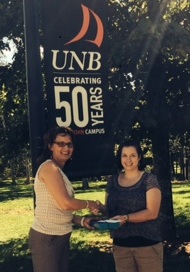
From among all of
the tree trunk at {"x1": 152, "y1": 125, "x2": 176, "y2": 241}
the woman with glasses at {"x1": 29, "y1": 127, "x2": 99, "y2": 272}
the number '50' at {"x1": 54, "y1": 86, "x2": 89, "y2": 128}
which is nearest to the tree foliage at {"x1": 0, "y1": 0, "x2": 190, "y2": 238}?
the tree trunk at {"x1": 152, "y1": 125, "x2": 176, "y2": 241}

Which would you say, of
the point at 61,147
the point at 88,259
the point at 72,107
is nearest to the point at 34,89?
the point at 72,107

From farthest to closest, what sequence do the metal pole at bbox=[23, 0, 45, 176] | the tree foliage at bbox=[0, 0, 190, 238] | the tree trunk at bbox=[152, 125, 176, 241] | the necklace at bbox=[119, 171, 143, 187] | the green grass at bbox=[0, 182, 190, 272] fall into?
the tree trunk at bbox=[152, 125, 176, 241], the green grass at bbox=[0, 182, 190, 272], the tree foliage at bbox=[0, 0, 190, 238], the metal pole at bbox=[23, 0, 45, 176], the necklace at bbox=[119, 171, 143, 187]

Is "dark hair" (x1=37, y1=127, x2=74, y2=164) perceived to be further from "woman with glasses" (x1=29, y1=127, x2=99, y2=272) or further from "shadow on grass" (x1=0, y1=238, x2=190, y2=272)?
"shadow on grass" (x1=0, y1=238, x2=190, y2=272)

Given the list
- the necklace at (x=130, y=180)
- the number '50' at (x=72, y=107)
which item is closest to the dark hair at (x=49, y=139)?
the number '50' at (x=72, y=107)

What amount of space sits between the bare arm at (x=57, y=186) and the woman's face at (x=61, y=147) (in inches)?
7.4

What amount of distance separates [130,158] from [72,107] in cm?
80

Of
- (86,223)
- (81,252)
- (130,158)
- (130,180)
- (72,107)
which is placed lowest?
(81,252)

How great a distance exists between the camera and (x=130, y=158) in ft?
11.7

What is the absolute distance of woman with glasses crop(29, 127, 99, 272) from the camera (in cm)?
320

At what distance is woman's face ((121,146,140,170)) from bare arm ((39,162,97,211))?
1.99 ft

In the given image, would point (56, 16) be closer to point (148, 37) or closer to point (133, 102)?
point (148, 37)

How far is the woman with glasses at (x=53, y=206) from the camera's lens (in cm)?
320

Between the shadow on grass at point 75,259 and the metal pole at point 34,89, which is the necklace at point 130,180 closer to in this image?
the metal pole at point 34,89

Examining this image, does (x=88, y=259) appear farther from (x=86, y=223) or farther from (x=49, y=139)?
(x=49, y=139)
